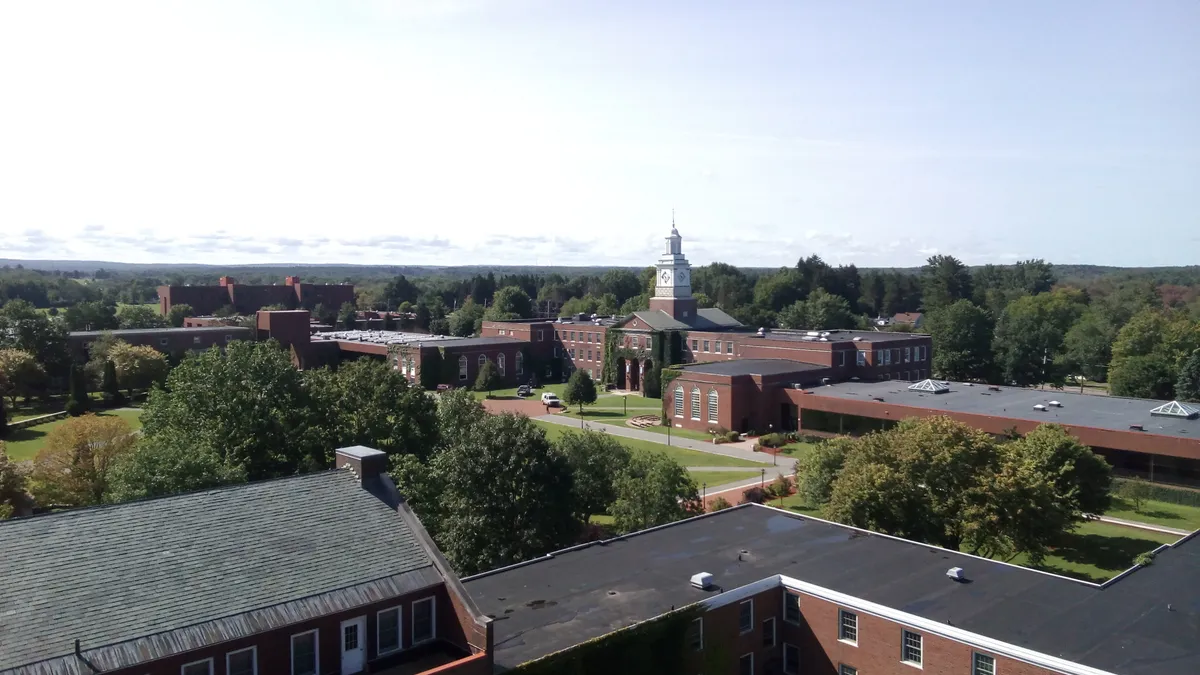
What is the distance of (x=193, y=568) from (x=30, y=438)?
54.1m

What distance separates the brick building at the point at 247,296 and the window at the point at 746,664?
426 ft

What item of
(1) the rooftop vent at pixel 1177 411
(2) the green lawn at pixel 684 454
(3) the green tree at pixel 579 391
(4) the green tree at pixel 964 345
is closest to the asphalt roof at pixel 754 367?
(3) the green tree at pixel 579 391

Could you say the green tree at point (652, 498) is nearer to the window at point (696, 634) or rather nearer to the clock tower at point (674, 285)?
the window at point (696, 634)

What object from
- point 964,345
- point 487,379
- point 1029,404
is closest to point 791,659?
point 1029,404

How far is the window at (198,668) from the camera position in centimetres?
1677

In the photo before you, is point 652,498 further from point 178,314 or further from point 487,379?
point 178,314

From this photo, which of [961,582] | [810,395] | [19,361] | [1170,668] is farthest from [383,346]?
[1170,668]

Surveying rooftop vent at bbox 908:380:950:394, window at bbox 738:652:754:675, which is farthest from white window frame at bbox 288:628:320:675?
rooftop vent at bbox 908:380:950:394

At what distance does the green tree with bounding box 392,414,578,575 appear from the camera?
29.1 meters

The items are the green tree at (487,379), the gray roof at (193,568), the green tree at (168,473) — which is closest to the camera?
the gray roof at (193,568)

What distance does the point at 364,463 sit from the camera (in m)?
22.3

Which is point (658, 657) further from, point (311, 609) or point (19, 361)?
point (19, 361)

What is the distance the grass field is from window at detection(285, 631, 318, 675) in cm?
4035

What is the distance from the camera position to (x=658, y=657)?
20875 millimetres
